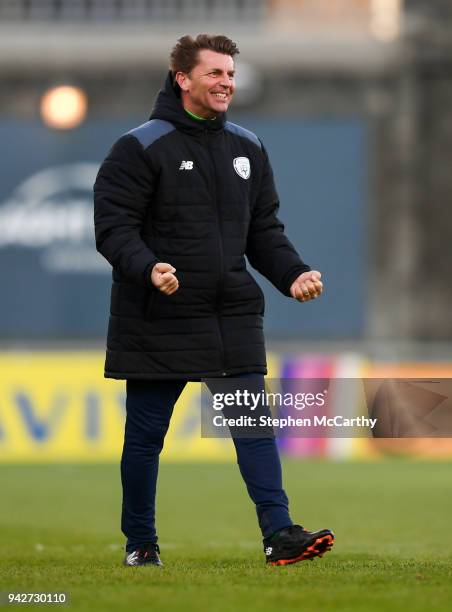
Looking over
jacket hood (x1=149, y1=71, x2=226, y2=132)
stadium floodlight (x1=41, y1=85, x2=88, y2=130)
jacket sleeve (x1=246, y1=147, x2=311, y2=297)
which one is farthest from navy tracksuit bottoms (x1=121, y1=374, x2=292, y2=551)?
stadium floodlight (x1=41, y1=85, x2=88, y2=130)

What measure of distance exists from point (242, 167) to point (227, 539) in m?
3.08

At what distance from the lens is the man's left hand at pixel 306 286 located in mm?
5980

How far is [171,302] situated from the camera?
A: 5934mm

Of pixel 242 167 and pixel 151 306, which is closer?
pixel 151 306

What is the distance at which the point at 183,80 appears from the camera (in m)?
6.02

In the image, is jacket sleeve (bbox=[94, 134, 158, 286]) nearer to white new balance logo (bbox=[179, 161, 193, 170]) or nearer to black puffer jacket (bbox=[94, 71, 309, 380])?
black puffer jacket (bbox=[94, 71, 309, 380])

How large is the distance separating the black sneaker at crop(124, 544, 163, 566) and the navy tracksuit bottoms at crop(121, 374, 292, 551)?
0.02 metres

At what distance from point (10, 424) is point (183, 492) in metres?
3.89

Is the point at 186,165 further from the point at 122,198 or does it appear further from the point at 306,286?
the point at 306,286

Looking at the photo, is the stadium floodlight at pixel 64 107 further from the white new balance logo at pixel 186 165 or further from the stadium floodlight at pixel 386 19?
the white new balance logo at pixel 186 165

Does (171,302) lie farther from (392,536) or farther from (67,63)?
(67,63)

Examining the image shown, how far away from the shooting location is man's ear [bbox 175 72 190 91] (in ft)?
19.7

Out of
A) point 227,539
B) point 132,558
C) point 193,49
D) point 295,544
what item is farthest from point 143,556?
point 227,539

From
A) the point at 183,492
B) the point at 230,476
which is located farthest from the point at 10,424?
the point at 183,492
